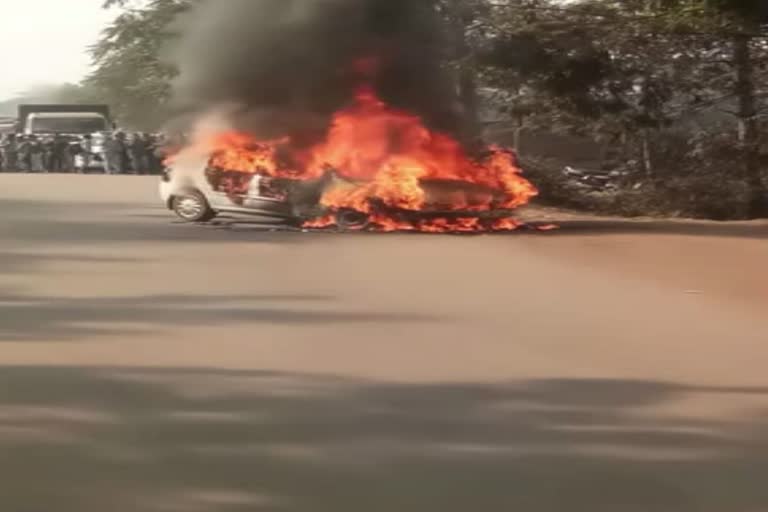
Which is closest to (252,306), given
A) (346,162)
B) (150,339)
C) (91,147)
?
(150,339)

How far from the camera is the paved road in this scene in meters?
5.83

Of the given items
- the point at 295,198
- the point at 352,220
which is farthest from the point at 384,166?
the point at 295,198

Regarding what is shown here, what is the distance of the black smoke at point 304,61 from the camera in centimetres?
1950

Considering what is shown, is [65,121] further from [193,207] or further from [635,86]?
[193,207]

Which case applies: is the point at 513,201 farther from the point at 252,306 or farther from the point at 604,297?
the point at 252,306

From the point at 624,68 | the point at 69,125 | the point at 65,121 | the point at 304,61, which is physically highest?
the point at 624,68

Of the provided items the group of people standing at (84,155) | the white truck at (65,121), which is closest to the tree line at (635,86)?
the group of people standing at (84,155)

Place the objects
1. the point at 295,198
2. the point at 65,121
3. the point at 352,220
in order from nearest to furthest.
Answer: the point at 295,198, the point at 352,220, the point at 65,121

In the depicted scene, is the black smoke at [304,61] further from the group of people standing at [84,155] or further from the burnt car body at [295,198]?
the group of people standing at [84,155]

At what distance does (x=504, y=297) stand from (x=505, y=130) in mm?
15405

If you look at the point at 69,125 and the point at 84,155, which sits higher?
the point at 69,125

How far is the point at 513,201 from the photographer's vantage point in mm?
19828

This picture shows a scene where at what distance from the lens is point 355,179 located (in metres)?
18.9

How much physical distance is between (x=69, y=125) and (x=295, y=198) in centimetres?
2251
